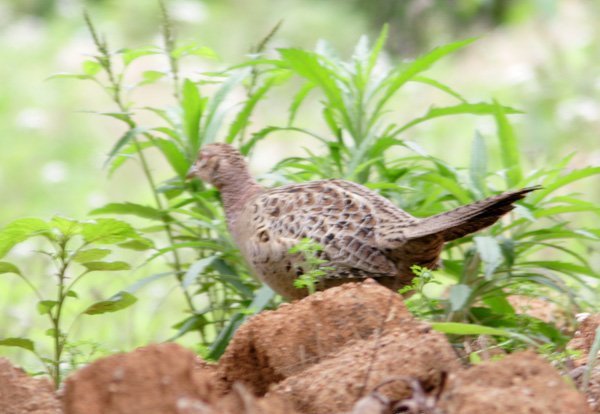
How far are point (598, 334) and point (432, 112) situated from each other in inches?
55.6

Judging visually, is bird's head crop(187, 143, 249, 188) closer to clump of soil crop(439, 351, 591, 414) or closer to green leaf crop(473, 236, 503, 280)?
green leaf crop(473, 236, 503, 280)

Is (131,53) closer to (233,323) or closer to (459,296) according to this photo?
(233,323)

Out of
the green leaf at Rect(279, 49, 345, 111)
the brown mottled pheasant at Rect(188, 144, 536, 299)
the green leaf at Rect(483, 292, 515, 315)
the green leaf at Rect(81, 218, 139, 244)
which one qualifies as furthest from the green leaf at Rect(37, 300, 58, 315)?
the green leaf at Rect(483, 292, 515, 315)

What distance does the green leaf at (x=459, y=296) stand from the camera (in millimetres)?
3334

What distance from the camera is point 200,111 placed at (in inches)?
159

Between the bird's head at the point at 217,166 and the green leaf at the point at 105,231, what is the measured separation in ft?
2.72

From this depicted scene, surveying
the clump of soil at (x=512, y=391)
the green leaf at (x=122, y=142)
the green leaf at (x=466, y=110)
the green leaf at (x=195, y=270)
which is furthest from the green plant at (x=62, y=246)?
the clump of soil at (x=512, y=391)

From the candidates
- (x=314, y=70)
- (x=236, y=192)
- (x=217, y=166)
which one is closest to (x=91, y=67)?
(x=217, y=166)

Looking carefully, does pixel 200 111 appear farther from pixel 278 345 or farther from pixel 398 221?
pixel 278 345

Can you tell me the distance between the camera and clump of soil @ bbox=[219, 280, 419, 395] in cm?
245

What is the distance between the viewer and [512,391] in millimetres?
1937

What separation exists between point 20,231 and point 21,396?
79cm

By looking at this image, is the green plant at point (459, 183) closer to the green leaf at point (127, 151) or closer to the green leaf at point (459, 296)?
the green leaf at point (459, 296)

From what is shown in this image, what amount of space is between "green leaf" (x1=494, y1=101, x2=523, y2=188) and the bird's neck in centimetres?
89
